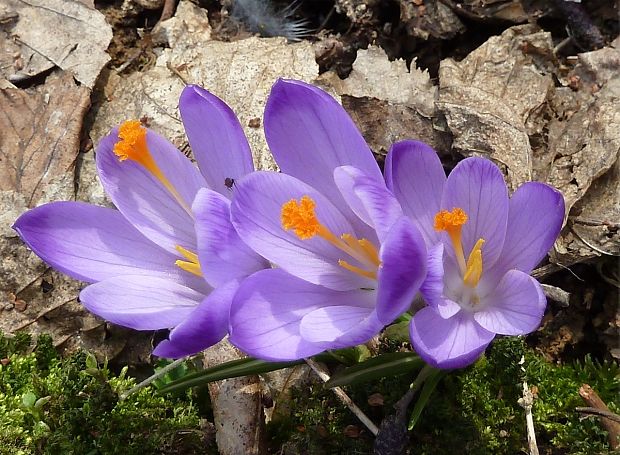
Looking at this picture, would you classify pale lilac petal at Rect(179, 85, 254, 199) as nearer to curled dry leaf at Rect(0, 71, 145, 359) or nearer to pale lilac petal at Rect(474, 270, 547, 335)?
pale lilac petal at Rect(474, 270, 547, 335)

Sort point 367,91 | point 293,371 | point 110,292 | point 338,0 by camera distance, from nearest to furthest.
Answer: point 110,292 < point 293,371 < point 367,91 < point 338,0

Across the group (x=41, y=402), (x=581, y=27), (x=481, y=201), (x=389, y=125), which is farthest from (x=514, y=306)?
(x=581, y=27)

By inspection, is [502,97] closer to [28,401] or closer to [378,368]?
[378,368]

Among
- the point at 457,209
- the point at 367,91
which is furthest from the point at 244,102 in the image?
the point at 457,209

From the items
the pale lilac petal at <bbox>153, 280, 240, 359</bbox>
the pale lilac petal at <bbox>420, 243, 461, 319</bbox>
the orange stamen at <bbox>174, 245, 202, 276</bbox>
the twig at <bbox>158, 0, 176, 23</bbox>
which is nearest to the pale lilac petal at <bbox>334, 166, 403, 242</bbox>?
the pale lilac petal at <bbox>420, 243, 461, 319</bbox>

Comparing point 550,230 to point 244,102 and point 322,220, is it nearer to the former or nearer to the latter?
point 322,220
